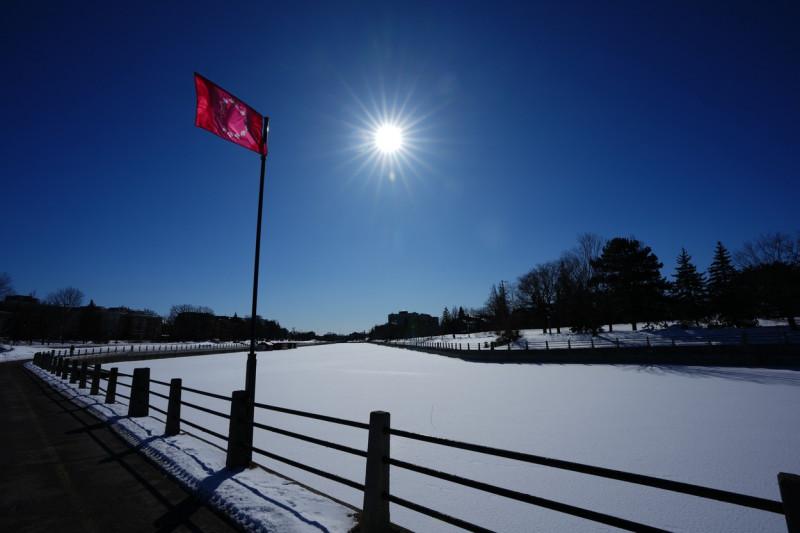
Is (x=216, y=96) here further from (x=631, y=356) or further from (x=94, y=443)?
(x=631, y=356)

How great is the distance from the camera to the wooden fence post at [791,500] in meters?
1.89

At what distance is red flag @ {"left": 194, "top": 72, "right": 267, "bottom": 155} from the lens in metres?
7.80

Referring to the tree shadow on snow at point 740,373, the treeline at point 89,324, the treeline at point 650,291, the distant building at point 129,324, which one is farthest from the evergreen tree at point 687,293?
the distant building at point 129,324

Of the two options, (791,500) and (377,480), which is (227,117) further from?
(791,500)

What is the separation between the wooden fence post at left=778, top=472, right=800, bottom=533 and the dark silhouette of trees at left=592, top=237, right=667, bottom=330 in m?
53.4

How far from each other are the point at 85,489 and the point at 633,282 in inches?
2195

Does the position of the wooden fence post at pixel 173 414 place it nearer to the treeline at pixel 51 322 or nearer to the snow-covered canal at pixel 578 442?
the snow-covered canal at pixel 578 442

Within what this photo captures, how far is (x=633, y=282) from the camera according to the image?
47.8 m

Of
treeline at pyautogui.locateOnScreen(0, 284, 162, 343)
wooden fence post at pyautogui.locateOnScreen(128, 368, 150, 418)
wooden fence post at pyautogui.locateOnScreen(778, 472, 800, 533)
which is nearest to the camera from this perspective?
wooden fence post at pyautogui.locateOnScreen(778, 472, 800, 533)

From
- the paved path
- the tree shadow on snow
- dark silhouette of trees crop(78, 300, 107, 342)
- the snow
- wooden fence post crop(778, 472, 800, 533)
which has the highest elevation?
dark silhouette of trees crop(78, 300, 107, 342)

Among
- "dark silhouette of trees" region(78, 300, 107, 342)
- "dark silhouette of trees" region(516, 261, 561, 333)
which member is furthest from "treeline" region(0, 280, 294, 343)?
"dark silhouette of trees" region(516, 261, 561, 333)

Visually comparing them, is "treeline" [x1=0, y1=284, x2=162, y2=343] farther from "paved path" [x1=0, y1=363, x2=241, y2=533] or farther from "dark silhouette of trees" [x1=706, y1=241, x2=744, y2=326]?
"dark silhouette of trees" [x1=706, y1=241, x2=744, y2=326]

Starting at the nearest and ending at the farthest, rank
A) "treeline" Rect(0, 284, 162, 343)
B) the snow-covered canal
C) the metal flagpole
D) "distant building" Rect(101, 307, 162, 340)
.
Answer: the snow-covered canal
the metal flagpole
"treeline" Rect(0, 284, 162, 343)
"distant building" Rect(101, 307, 162, 340)

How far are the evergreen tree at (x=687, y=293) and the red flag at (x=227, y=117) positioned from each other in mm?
56990
